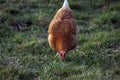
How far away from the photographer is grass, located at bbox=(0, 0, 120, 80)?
5.70 m

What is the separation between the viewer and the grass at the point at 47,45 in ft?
18.7

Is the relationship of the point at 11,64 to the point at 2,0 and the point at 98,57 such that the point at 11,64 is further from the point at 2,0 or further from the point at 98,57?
the point at 2,0

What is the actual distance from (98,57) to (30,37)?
1669mm

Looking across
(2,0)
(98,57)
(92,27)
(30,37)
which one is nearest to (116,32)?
(92,27)

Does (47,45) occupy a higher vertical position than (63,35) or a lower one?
lower

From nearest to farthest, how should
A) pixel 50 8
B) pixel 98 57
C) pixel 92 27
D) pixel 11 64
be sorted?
pixel 11 64, pixel 98 57, pixel 92 27, pixel 50 8

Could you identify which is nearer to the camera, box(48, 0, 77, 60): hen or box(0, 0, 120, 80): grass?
box(0, 0, 120, 80): grass

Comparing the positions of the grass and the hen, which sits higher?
the hen

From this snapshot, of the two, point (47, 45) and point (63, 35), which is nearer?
point (63, 35)

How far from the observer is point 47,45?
6883 millimetres

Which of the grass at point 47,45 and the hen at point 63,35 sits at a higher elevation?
the hen at point 63,35

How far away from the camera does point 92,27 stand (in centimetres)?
787

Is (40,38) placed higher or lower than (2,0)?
lower

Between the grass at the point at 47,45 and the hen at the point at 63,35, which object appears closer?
the grass at the point at 47,45
